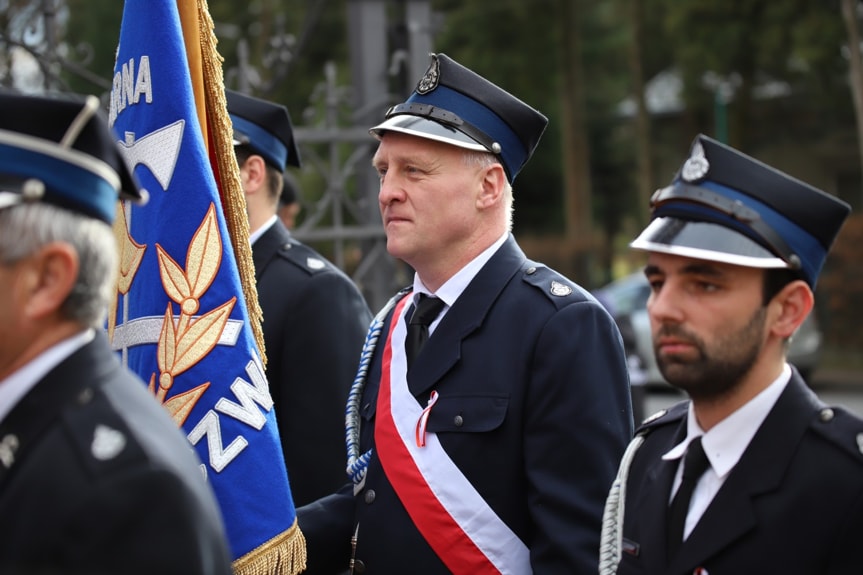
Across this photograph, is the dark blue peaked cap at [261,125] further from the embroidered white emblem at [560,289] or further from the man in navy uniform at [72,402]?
the man in navy uniform at [72,402]

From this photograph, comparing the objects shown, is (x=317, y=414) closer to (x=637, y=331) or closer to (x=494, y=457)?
(x=494, y=457)

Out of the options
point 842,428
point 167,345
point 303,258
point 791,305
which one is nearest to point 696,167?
point 791,305

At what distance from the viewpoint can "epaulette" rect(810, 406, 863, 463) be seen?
2.09 meters

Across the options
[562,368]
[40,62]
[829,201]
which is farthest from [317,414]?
[40,62]

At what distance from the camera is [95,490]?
5.23ft

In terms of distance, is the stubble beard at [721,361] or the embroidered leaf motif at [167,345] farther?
the embroidered leaf motif at [167,345]

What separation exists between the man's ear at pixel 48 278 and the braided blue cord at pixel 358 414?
139 cm

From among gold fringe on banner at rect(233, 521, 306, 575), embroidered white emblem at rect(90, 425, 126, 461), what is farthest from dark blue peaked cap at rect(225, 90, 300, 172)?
embroidered white emblem at rect(90, 425, 126, 461)

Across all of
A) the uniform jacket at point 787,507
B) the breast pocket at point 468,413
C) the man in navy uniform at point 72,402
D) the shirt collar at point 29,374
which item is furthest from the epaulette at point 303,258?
the shirt collar at point 29,374

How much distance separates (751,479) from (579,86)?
23076 mm

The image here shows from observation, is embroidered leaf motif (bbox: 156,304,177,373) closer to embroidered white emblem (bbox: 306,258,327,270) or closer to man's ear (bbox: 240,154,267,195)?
embroidered white emblem (bbox: 306,258,327,270)

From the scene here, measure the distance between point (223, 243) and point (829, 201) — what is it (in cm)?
143

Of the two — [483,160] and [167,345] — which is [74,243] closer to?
[167,345]

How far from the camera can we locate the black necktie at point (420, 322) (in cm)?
306
